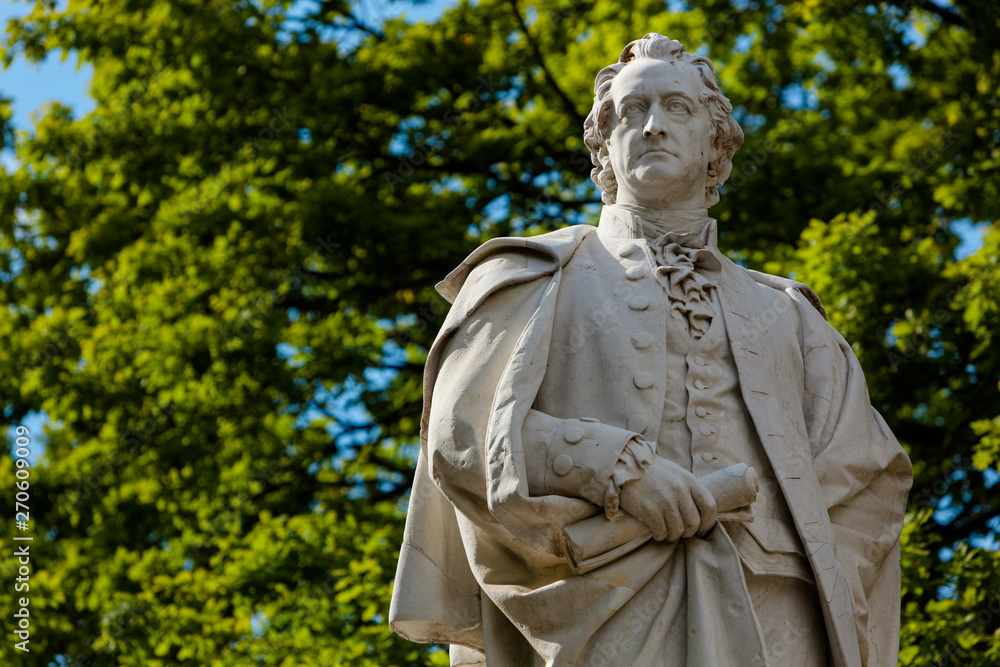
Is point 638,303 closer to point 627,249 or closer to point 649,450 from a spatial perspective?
point 627,249

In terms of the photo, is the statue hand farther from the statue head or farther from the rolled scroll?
the statue head

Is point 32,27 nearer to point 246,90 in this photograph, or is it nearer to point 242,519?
point 246,90

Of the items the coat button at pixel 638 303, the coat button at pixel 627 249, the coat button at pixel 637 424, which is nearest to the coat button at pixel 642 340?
the coat button at pixel 638 303

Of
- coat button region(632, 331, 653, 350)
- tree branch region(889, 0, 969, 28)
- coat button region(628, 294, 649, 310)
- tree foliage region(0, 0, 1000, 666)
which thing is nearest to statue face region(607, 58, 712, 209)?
coat button region(628, 294, 649, 310)

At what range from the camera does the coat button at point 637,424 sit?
4734mm

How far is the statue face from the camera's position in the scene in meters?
5.28

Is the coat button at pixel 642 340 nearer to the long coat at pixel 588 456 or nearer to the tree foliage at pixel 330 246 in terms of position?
the long coat at pixel 588 456

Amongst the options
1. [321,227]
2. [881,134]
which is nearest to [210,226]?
[321,227]

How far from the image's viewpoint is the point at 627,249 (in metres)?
5.24

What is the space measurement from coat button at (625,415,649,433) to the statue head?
0.92m

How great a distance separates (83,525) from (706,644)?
9.11 m

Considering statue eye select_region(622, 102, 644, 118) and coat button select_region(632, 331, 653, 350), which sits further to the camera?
statue eye select_region(622, 102, 644, 118)

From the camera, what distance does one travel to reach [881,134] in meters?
14.2

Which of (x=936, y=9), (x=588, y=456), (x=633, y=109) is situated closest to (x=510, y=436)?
(x=588, y=456)
